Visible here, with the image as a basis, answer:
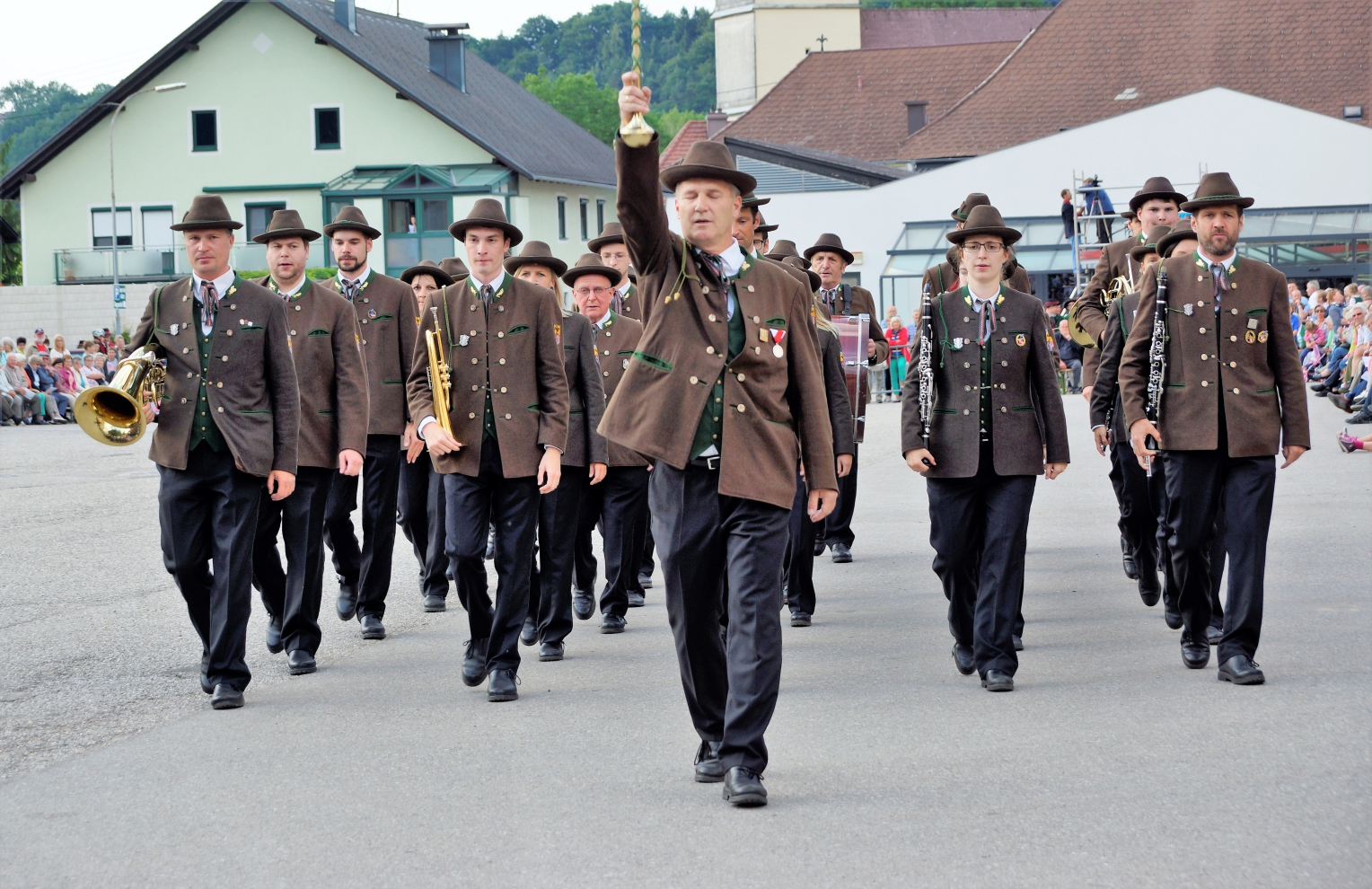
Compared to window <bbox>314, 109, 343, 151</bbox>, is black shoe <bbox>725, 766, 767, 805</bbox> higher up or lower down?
lower down

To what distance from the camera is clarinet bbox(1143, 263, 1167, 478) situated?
27.1 ft

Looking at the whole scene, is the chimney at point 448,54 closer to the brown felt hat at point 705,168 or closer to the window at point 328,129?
the window at point 328,129

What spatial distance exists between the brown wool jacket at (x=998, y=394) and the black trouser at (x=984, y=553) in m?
0.11

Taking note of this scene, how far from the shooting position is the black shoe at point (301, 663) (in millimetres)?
8503

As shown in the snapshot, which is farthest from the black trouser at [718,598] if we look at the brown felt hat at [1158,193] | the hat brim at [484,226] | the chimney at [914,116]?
the chimney at [914,116]

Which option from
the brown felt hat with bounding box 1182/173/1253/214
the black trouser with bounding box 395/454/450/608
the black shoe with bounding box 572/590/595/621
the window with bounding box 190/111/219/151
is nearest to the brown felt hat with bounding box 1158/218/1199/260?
the brown felt hat with bounding box 1182/173/1253/214

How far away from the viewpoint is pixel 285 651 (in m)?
8.89

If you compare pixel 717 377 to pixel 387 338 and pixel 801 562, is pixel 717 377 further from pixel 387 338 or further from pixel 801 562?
pixel 387 338

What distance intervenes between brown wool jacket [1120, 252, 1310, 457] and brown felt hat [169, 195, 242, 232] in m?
4.51

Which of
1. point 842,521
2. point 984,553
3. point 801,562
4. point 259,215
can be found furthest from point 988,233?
point 259,215

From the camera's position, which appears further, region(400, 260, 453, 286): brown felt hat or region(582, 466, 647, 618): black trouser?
region(400, 260, 453, 286): brown felt hat

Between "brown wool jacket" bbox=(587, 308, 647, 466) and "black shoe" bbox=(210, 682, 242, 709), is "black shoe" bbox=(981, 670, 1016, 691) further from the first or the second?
"brown wool jacket" bbox=(587, 308, 647, 466)

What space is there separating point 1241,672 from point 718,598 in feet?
9.46

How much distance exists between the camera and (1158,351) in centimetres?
830
